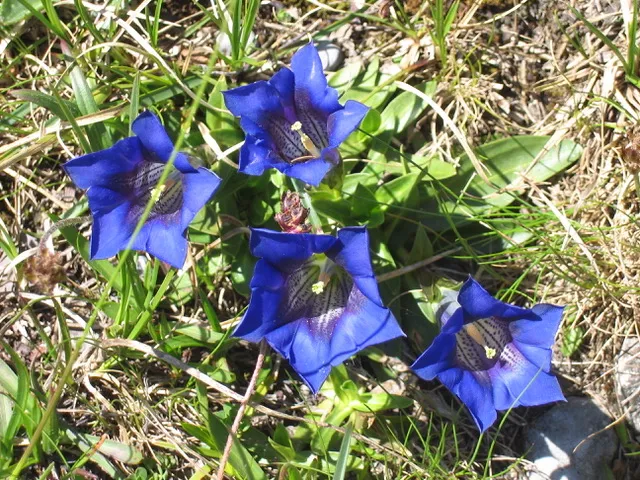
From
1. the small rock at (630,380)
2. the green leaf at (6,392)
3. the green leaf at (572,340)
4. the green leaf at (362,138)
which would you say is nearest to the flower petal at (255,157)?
the green leaf at (362,138)

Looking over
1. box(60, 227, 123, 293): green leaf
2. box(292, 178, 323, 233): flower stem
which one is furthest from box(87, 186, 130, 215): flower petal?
box(292, 178, 323, 233): flower stem

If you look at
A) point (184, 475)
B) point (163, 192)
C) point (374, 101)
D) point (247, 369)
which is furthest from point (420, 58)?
point (184, 475)

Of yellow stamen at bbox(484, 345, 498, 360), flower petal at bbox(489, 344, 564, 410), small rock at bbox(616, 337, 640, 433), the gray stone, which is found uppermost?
yellow stamen at bbox(484, 345, 498, 360)

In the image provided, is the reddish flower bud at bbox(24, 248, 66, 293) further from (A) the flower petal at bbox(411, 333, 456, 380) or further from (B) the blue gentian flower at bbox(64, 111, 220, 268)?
(A) the flower petal at bbox(411, 333, 456, 380)

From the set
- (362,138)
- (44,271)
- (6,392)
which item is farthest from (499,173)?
(6,392)

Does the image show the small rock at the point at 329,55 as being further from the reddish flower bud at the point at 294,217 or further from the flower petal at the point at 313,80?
the reddish flower bud at the point at 294,217

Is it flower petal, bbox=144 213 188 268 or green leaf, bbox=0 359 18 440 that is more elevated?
flower petal, bbox=144 213 188 268

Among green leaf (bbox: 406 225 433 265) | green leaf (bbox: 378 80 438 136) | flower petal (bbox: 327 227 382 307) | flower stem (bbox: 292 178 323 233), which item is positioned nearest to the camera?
flower petal (bbox: 327 227 382 307)

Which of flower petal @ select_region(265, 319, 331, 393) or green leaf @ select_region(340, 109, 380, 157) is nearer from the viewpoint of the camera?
flower petal @ select_region(265, 319, 331, 393)

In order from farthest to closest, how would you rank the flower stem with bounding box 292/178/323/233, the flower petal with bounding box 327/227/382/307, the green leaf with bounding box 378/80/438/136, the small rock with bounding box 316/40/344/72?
the small rock with bounding box 316/40/344/72 < the green leaf with bounding box 378/80/438/136 < the flower stem with bounding box 292/178/323/233 < the flower petal with bounding box 327/227/382/307
